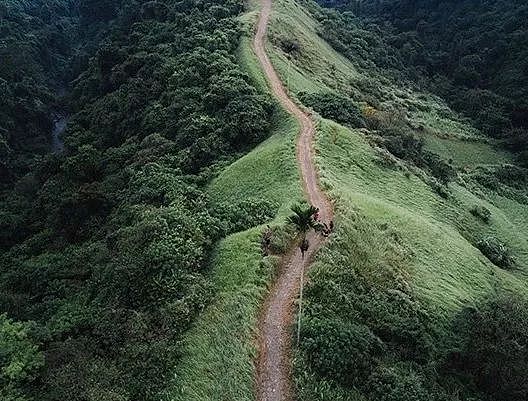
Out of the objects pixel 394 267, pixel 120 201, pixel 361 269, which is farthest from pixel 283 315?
pixel 120 201

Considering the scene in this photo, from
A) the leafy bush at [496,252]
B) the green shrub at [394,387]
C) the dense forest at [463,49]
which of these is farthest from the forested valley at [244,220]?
the dense forest at [463,49]

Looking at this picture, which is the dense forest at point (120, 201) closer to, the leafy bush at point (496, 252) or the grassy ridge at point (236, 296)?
the grassy ridge at point (236, 296)

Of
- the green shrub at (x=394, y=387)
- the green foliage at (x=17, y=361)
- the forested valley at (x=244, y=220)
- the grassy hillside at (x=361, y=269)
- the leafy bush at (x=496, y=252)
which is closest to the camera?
the green foliage at (x=17, y=361)

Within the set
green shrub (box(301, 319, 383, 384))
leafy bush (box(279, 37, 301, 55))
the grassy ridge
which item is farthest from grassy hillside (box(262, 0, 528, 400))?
leafy bush (box(279, 37, 301, 55))

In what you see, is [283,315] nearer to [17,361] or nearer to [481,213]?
[17,361]

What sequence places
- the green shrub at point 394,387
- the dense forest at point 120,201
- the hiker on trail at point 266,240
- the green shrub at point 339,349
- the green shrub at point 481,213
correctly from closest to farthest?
the green shrub at point 394,387 < the green shrub at point 339,349 < the dense forest at point 120,201 < the hiker on trail at point 266,240 < the green shrub at point 481,213

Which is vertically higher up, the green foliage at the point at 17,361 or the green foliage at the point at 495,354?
the green foliage at the point at 17,361
